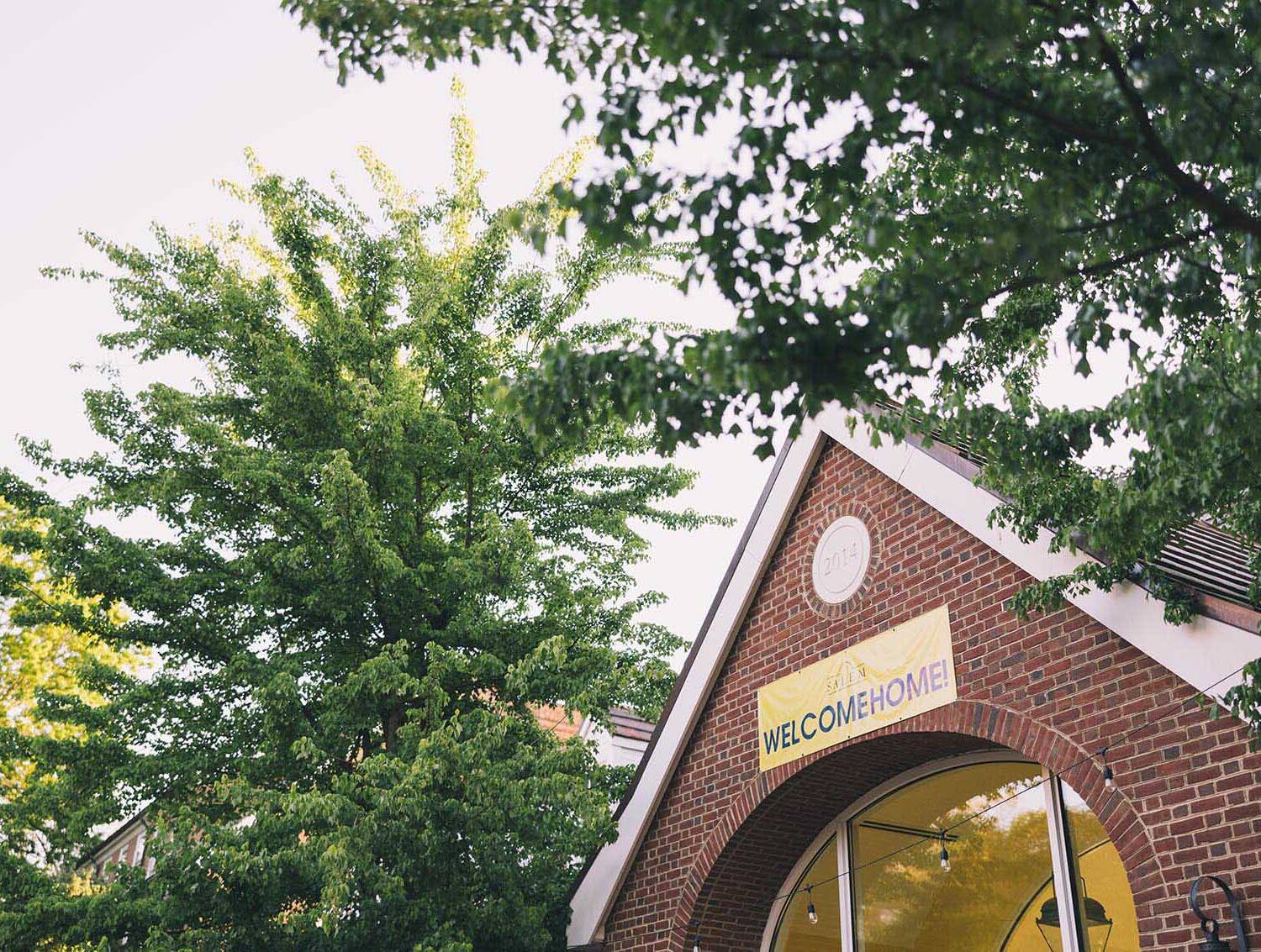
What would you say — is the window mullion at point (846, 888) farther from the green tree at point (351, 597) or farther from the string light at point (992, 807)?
the green tree at point (351, 597)

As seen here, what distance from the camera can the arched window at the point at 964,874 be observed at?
7441 mm

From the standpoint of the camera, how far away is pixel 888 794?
933 centimetres

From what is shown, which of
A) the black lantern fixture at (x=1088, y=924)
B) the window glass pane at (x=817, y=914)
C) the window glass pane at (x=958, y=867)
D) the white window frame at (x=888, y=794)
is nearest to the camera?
the black lantern fixture at (x=1088, y=924)

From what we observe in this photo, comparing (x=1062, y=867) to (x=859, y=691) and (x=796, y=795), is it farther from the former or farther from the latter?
(x=796, y=795)

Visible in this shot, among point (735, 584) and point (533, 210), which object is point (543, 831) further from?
point (533, 210)

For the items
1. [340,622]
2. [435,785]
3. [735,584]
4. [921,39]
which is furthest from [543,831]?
[921,39]

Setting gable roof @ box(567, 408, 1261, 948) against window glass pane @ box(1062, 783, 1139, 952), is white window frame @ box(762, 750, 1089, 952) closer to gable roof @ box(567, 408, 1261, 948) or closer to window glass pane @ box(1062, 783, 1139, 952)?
window glass pane @ box(1062, 783, 1139, 952)

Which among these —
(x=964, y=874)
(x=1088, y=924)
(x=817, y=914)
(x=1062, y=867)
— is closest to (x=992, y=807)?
(x=964, y=874)

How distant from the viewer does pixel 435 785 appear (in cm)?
990

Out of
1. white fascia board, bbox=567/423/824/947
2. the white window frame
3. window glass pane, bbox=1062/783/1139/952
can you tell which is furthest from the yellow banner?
window glass pane, bbox=1062/783/1139/952

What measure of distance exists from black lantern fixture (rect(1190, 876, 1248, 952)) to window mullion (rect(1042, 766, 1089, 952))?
5.05ft

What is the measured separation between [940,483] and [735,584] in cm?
239

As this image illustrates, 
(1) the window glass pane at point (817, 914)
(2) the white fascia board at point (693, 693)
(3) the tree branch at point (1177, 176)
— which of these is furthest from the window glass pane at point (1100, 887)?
(3) the tree branch at point (1177, 176)

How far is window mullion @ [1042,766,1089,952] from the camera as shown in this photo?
24.3ft
